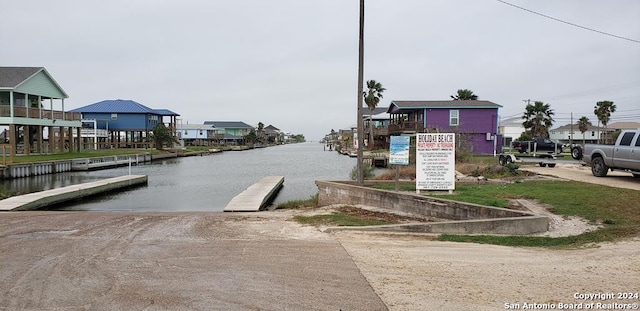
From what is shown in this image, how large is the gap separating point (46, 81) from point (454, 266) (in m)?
52.8

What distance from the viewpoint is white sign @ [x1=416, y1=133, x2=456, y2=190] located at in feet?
51.6

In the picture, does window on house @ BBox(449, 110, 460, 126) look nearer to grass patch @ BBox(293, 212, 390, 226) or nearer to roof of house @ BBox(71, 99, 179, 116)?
grass patch @ BBox(293, 212, 390, 226)

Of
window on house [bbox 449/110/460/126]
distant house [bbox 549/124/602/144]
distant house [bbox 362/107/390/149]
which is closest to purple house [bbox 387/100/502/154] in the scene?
window on house [bbox 449/110/460/126]

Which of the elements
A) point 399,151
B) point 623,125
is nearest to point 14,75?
point 399,151

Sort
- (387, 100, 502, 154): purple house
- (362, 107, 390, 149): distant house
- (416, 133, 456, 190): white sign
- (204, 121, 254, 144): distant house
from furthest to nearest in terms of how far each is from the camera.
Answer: (204, 121, 254, 144): distant house < (362, 107, 390, 149): distant house < (387, 100, 502, 154): purple house < (416, 133, 456, 190): white sign

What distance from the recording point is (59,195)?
69.8ft

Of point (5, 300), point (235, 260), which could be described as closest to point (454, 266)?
point (235, 260)

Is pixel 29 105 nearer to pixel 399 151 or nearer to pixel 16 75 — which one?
pixel 16 75

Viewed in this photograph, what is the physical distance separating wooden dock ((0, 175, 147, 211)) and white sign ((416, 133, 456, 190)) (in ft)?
47.1

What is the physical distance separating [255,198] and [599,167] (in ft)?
47.6

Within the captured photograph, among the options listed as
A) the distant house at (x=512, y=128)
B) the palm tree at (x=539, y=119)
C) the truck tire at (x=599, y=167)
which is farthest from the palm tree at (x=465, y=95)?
the truck tire at (x=599, y=167)

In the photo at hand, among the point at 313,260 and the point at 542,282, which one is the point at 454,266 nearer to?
the point at 542,282

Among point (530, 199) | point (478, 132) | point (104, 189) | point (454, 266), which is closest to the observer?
point (454, 266)

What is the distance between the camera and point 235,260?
755 cm
